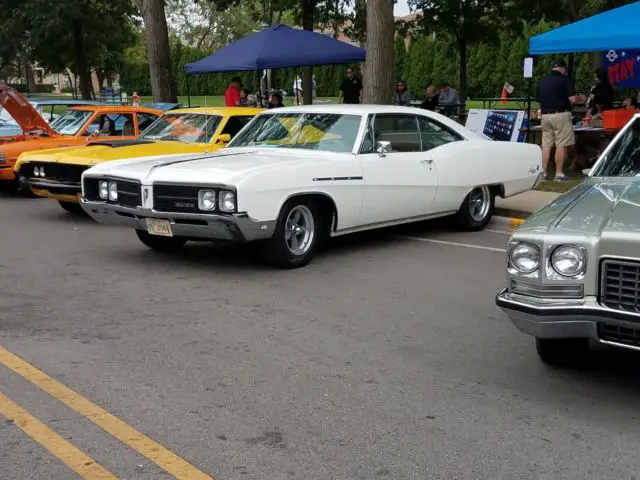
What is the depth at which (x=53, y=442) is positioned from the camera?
3678 millimetres

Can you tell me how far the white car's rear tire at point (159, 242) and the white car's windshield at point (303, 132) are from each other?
1255 mm

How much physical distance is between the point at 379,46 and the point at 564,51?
129 inches

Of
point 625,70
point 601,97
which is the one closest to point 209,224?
point 601,97

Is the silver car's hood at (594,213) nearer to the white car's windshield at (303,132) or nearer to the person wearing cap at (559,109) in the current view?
the white car's windshield at (303,132)

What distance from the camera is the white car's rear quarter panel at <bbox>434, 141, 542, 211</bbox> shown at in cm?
875

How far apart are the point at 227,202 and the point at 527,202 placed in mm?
5647

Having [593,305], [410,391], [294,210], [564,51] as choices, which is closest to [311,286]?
[294,210]

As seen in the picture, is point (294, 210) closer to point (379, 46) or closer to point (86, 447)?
point (86, 447)

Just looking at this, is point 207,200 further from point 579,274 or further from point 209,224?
point 579,274

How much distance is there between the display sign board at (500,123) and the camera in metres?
14.7

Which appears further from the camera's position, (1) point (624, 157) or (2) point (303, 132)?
(2) point (303, 132)

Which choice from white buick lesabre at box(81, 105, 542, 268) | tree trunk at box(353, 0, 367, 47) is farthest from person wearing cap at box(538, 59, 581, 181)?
tree trunk at box(353, 0, 367, 47)

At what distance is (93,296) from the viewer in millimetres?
6371

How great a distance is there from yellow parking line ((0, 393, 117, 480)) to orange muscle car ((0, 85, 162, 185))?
26.1 feet
